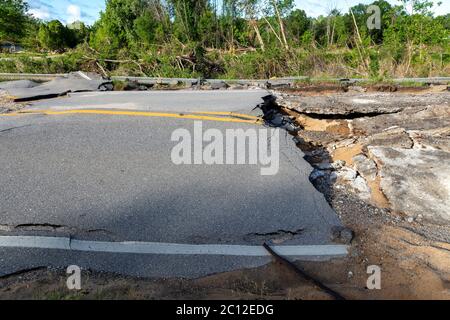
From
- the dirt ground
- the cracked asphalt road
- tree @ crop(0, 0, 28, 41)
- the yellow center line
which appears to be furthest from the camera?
tree @ crop(0, 0, 28, 41)

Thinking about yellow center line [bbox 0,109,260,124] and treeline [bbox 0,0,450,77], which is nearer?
yellow center line [bbox 0,109,260,124]

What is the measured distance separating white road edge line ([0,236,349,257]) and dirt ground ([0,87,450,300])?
6.6 inches

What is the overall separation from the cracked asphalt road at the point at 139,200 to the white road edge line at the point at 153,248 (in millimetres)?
55

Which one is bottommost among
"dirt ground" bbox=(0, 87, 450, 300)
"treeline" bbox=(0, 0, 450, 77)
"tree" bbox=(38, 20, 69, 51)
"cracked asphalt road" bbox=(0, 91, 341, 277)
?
"dirt ground" bbox=(0, 87, 450, 300)

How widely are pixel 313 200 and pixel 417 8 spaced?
1473cm

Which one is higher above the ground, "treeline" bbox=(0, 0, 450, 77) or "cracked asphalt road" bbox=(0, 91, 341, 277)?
"treeline" bbox=(0, 0, 450, 77)

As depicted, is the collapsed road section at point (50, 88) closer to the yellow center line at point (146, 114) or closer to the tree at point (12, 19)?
the yellow center line at point (146, 114)

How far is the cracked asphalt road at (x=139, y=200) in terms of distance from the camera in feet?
10.1

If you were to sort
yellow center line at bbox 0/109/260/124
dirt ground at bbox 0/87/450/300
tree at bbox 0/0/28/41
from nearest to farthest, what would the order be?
dirt ground at bbox 0/87/450/300, yellow center line at bbox 0/109/260/124, tree at bbox 0/0/28/41

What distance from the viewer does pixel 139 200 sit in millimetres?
3822

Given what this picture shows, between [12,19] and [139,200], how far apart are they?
41.7 m

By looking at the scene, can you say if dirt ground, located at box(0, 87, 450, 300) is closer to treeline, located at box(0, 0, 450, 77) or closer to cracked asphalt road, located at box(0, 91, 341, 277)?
cracked asphalt road, located at box(0, 91, 341, 277)

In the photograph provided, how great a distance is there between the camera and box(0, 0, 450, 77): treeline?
14289 millimetres

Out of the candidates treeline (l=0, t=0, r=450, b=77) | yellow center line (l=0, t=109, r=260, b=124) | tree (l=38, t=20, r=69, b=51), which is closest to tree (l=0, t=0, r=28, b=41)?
tree (l=38, t=20, r=69, b=51)
